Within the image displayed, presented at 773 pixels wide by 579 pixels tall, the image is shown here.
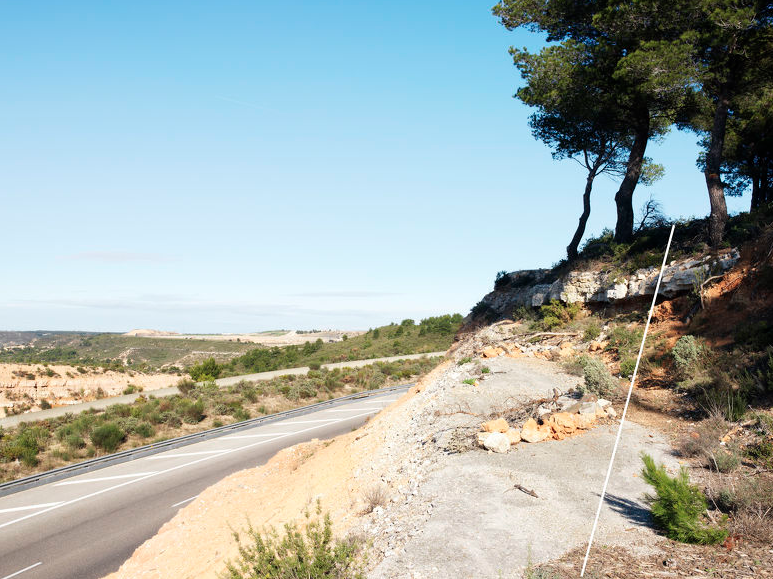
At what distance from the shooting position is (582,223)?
24.5 meters

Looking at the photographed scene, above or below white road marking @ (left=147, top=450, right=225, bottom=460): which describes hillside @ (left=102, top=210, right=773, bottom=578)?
above

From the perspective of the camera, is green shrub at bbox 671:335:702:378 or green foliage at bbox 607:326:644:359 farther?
green foliage at bbox 607:326:644:359

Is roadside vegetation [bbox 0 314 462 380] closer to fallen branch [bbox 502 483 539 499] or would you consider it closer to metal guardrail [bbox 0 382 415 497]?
metal guardrail [bbox 0 382 415 497]

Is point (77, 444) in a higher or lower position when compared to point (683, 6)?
lower

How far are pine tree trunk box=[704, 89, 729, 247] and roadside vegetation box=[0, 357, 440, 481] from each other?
24534 mm

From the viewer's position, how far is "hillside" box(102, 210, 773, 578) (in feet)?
18.6

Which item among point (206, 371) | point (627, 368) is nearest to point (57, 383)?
point (206, 371)

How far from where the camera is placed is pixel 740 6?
635 inches

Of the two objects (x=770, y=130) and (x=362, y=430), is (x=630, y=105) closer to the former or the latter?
(x=770, y=130)

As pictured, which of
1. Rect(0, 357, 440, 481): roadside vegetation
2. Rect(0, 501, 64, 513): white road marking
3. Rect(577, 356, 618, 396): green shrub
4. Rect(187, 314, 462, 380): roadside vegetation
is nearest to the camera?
Rect(577, 356, 618, 396): green shrub

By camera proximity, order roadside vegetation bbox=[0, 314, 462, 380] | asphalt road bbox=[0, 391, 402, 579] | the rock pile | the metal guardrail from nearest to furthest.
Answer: the rock pile < asphalt road bbox=[0, 391, 402, 579] < the metal guardrail < roadside vegetation bbox=[0, 314, 462, 380]

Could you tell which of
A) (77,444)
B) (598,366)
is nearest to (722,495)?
(598,366)

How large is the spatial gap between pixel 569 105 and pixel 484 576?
2029 centimetres

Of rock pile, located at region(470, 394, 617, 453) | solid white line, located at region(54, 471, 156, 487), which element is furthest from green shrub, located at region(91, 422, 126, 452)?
rock pile, located at region(470, 394, 617, 453)
